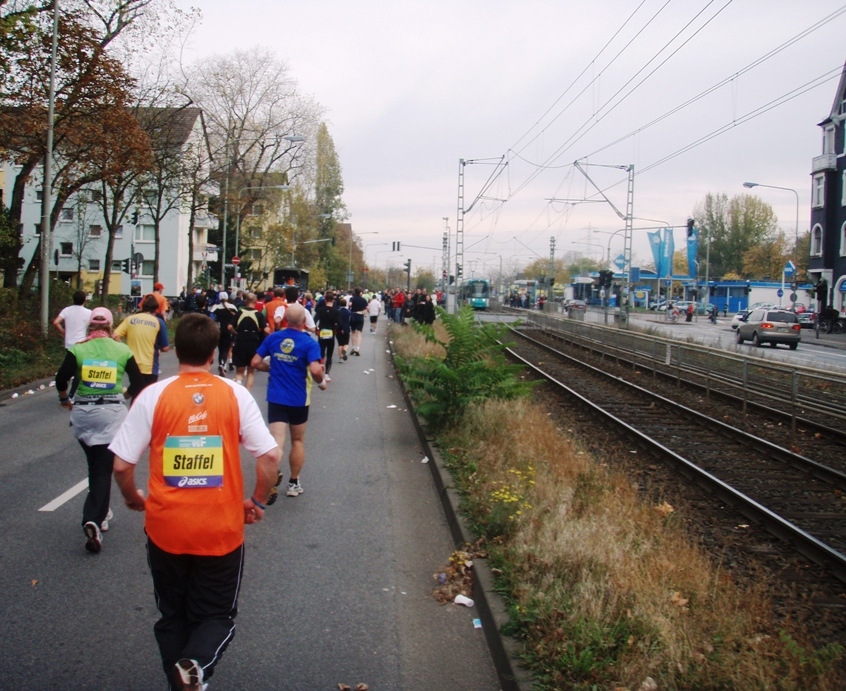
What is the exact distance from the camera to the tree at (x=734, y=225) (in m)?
108

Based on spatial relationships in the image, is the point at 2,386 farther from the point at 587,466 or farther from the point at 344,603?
the point at 344,603

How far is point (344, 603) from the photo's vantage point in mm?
5539

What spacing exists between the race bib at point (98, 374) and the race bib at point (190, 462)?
2.94 meters

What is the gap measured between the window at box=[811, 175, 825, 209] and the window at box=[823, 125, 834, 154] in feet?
6.48

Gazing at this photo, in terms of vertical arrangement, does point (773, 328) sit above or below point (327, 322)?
above

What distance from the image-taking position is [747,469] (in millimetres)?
11234

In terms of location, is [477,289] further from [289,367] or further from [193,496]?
[193,496]

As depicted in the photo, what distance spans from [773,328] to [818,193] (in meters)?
27.1

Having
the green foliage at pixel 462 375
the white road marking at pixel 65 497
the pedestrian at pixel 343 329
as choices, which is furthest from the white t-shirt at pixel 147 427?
the pedestrian at pixel 343 329

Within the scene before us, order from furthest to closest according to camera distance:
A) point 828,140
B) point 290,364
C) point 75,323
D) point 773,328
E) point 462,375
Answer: point 828,140 → point 773,328 → point 75,323 → point 462,375 → point 290,364

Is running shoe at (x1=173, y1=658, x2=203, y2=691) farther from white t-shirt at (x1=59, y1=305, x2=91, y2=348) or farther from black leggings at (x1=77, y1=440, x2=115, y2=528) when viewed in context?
white t-shirt at (x1=59, y1=305, x2=91, y2=348)

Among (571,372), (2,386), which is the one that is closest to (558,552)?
(2,386)

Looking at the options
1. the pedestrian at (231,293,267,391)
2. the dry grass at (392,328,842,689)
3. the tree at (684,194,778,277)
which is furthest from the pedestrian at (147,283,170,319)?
the tree at (684,194,778,277)

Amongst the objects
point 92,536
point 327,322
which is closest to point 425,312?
point 327,322
